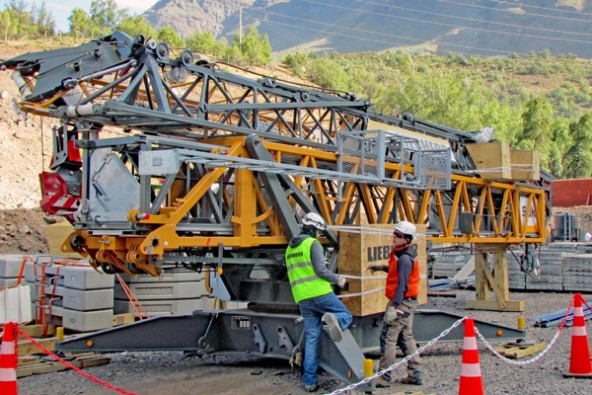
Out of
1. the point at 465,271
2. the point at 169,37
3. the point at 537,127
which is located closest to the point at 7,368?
the point at 465,271

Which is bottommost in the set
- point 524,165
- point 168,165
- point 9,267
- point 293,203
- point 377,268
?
point 9,267

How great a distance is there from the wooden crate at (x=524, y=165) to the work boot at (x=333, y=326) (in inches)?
312

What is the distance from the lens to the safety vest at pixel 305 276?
824 cm

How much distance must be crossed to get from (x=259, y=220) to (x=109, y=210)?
1.82 meters

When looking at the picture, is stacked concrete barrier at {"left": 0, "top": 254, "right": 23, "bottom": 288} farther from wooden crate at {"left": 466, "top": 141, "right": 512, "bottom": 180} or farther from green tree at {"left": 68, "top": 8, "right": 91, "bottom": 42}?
green tree at {"left": 68, "top": 8, "right": 91, "bottom": 42}

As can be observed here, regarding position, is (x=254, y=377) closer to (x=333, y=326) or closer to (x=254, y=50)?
(x=333, y=326)

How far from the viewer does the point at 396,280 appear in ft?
28.6

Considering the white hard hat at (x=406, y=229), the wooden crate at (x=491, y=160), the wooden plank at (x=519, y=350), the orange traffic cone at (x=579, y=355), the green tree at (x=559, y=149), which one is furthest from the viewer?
the green tree at (x=559, y=149)

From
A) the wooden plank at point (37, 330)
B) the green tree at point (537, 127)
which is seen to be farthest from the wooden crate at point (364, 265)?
the green tree at point (537, 127)

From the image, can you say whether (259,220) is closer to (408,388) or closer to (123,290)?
(408,388)

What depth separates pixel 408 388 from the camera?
8.51 meters

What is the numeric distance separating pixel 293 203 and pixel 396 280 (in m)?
2.02

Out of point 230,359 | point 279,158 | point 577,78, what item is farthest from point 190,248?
point 577,78

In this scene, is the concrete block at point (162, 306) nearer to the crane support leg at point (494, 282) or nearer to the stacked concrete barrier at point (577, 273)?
the crane support leg at point (494, 282)
